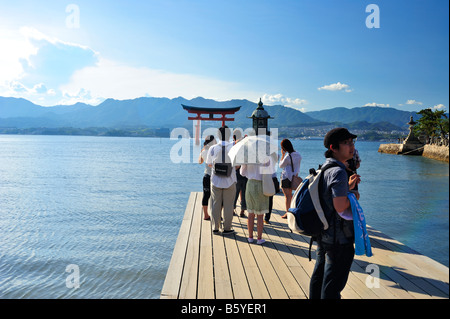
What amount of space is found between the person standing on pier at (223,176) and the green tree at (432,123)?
74.1 metres

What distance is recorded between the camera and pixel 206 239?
5938mm

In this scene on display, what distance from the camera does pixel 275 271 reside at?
4.52 meters

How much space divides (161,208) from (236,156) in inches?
456

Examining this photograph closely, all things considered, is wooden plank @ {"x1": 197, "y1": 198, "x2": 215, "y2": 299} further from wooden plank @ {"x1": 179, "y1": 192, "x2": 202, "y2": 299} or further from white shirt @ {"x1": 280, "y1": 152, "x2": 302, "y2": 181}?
white shirt @ {"x1": 280, "y1": 152, "x2": 302, "y2": 181}

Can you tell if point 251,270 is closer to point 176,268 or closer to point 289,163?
point 176,268

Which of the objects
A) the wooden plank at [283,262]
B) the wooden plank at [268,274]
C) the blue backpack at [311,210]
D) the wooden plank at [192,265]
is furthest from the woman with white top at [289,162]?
the blue backpack at [311,210]

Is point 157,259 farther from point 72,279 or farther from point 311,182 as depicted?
point 311,182

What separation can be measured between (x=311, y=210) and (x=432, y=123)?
255ft

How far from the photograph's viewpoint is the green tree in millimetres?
65938

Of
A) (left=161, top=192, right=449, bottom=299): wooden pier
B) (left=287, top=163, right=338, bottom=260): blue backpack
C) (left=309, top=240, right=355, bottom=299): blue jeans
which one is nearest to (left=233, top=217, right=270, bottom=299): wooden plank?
(left=161, top=192, right=449, bottom=299): wooden pier

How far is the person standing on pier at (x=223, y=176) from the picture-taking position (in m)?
5.93

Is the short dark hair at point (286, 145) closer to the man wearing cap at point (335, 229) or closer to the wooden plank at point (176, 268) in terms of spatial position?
the wooden plank at point (176, 268)

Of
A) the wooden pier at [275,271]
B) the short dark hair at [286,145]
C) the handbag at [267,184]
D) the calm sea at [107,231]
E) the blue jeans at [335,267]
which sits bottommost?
the calm sea at [107,231]
